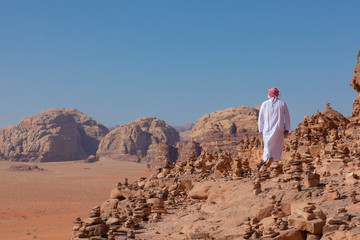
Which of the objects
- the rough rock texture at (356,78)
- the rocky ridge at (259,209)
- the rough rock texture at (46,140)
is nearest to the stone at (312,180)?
the rocky ridge at (259,209)

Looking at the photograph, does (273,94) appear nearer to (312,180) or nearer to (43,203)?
(312,180)

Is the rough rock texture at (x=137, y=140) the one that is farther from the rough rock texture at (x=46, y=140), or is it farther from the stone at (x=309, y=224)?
the stone at (x=309, y=224)

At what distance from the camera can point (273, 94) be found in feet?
35.4

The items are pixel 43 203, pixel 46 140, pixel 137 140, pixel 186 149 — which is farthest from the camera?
pixel 46 140

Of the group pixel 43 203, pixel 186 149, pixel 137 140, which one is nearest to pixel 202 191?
pixel 43 203

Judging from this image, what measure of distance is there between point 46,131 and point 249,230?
95504 millimetres

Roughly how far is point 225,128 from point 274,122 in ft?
166

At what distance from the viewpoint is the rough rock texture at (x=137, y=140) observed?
309 feet

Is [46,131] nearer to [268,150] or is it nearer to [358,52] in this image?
[358,52]

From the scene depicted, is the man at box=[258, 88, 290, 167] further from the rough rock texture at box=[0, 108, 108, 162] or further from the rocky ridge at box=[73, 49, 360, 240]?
the rough rock texture at box=[0, 108, 108, 162]

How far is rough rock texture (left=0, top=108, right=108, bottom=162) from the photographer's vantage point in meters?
93.0

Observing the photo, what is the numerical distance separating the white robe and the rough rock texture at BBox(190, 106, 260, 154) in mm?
42843

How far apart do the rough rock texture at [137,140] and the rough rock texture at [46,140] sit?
261 inches

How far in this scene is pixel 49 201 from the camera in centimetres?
3909
